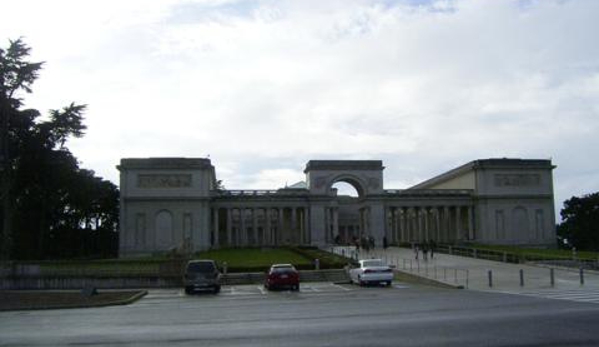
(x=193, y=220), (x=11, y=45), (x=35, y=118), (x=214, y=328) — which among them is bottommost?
(x=214, y=328)

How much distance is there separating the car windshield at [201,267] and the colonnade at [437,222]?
6426 cm

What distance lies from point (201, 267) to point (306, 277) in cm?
1033

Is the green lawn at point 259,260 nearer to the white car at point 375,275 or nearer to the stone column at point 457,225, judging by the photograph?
the white car at point 375,275

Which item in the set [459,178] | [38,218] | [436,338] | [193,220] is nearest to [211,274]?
[436,338]

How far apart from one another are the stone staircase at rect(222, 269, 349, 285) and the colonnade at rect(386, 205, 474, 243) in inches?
2116

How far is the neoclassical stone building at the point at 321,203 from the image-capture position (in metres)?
91.6

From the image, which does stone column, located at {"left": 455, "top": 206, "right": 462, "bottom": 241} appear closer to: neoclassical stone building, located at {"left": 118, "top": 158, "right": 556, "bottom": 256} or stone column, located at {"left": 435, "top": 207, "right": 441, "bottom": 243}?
neoclassical stone building, located at {"left": 118, "top": 158, "right": 556, "bottom": 256}

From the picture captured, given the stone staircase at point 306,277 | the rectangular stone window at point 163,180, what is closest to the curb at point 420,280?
the stone staircase at point 306,277

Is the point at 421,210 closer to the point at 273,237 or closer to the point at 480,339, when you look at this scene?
the point at 273,237

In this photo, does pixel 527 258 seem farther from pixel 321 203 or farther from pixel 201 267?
pixel 321 203

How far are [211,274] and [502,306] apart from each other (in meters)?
18.6

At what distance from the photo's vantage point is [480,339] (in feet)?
47.4

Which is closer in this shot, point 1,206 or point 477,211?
point 1,206

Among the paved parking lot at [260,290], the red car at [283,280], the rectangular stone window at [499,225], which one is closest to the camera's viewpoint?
the paved parking lot at [260,290]
